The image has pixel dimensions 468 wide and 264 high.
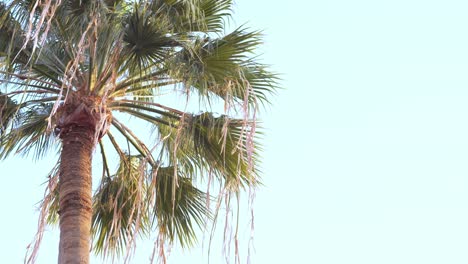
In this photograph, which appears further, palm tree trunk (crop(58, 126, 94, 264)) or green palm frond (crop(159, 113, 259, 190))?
green palm frond (crop(159, 113, 259, 190))

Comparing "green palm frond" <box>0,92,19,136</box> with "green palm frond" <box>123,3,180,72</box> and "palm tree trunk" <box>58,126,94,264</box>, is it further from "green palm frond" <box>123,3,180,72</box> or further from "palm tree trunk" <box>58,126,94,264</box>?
"green palm frond" <box>123,3,180,72</box>

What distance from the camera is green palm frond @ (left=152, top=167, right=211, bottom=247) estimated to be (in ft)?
29.7

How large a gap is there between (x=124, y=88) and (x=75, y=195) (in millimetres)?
1367

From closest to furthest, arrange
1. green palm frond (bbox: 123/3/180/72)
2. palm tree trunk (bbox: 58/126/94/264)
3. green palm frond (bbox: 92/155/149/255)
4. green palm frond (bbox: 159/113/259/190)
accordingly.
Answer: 1. palm tree trunk (bbox: 58/126/94/264)
2. green palm frond (bbox: 123/3/180/72)
3. green palm frond (bbox: 159/113/259/190)
4. green palm frond (bbox: 92/155/149/255)

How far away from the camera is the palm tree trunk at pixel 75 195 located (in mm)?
7109

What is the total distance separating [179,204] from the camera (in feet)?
30.1

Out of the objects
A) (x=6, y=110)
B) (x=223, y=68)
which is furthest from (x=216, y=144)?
(x=6, y=110)

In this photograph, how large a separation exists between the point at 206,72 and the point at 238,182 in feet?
3.91

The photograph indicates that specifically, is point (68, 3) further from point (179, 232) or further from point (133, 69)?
point (179, 232)

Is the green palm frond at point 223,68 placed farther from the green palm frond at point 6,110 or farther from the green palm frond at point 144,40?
the green palm frond at point 6,110

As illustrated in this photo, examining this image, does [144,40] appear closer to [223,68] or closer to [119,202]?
[223,68]

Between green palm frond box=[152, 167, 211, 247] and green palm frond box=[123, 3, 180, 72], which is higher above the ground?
green palm frond box=[123, 3, 180, 72]

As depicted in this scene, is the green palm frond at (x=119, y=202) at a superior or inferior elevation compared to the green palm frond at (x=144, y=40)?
inferior

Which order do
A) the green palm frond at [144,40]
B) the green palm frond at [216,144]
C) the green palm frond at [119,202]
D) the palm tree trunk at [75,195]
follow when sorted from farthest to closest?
the green palm frond at [119,202], the green palm frond at [216,144], the green palm frond at [144,40], the palm tree trunk at [75,195]
